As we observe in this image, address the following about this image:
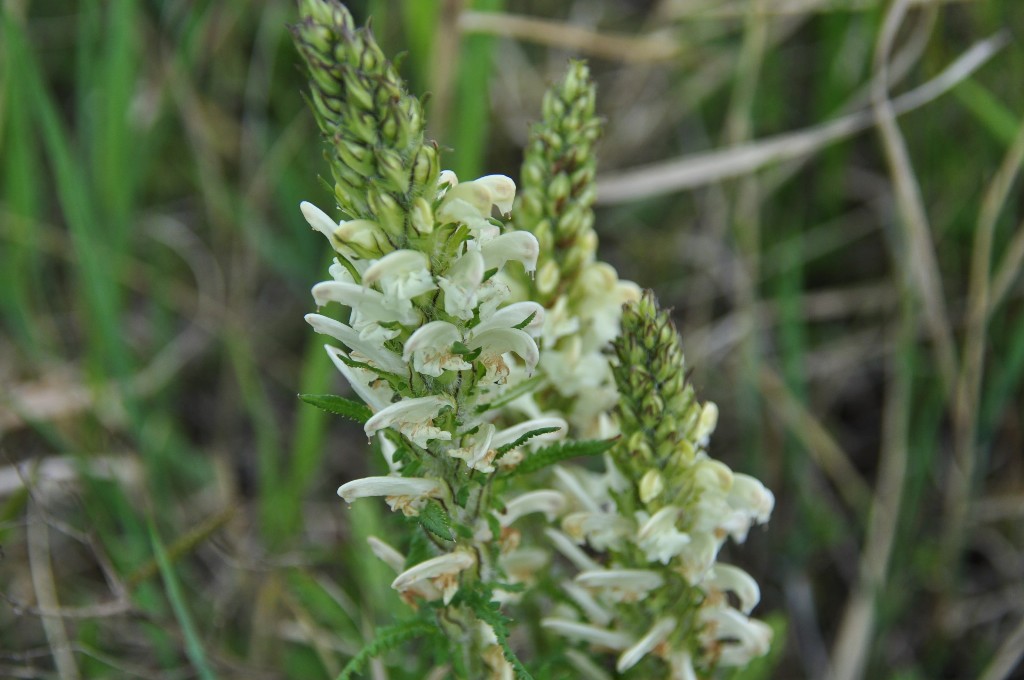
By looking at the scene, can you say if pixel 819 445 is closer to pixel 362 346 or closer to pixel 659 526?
pixel 659 526

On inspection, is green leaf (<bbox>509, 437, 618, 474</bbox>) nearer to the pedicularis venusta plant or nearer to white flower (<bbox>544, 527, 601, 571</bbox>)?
the pedicularis venusta plant

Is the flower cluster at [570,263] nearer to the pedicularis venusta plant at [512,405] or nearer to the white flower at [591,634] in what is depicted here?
the pedicularis venusta plant at [512,405]

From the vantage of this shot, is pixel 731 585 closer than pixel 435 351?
No

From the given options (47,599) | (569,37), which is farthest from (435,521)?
(569,37)

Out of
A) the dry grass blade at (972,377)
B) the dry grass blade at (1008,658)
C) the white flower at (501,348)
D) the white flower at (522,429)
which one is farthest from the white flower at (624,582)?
the dry grass blade at (972,377)

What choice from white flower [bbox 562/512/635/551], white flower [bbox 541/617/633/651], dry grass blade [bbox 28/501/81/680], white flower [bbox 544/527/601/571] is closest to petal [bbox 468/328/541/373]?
white flower [bbox 562/512/635/551]

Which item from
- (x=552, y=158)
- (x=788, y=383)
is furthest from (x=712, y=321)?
(x=552, y=158)
